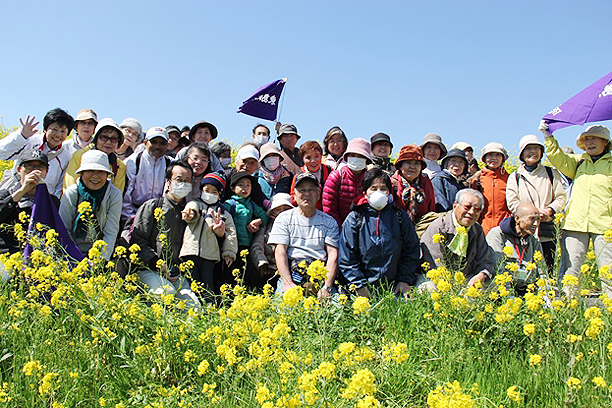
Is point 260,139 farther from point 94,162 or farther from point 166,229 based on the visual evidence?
point 94,162

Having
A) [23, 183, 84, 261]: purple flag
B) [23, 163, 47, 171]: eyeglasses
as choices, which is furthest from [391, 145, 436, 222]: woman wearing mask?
[23, 163, 47, 171]: eyeglasses

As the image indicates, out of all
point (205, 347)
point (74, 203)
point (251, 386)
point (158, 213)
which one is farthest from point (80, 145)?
point (251, 386)

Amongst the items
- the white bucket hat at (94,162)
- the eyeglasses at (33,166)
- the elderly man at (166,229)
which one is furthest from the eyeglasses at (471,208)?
the eyeglasses at (33,166)

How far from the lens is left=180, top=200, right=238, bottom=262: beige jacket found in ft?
16.3

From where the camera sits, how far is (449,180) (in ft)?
21.3

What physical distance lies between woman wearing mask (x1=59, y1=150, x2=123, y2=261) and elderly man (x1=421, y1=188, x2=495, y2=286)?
3.29 m

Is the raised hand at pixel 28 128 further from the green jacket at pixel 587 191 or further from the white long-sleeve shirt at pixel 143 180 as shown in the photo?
the green jacket at pixel 587 191

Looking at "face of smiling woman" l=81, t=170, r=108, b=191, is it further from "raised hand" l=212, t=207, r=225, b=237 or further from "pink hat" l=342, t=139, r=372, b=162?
"pink hat" l=342, t=139, r=372, b=162

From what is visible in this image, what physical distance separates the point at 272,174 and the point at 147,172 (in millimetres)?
1559

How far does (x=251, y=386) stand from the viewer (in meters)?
2.99

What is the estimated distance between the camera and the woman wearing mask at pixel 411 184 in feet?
18.6

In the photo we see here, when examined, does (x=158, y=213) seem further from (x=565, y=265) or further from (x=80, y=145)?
(x=565, y=265)

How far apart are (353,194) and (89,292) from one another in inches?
128

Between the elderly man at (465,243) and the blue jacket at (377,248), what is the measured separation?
23 centimetres
